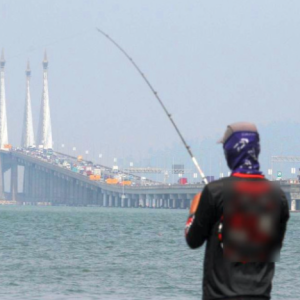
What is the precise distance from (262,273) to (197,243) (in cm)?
39

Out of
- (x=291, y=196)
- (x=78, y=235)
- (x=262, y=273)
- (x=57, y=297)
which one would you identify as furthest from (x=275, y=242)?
(x=291, y=196)

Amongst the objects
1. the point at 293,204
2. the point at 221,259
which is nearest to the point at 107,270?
the point at 221,259

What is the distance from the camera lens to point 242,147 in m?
6.25

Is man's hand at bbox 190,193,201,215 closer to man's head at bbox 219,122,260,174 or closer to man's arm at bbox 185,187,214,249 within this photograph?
man's arm at bbox 185,187,214,249

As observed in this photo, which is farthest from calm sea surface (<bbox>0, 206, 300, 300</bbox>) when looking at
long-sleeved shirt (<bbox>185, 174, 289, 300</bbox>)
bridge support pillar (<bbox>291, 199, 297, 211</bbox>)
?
bridge support pillar (<bbox>291, 199, 297, 211</bbox>)

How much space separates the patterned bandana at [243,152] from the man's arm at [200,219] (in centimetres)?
29

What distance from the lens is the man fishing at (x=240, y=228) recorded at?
6109 mm

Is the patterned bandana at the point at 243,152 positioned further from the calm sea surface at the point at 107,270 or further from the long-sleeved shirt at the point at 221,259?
the calm sea surface at the point at 107,270

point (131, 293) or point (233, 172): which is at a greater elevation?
point (233, 172)

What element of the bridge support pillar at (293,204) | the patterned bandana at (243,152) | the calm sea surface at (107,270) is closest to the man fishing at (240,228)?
the patterned bandana at (243,152)

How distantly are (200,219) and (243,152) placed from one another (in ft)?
1.50

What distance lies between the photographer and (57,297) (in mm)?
26531

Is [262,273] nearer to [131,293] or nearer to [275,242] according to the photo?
[275,242]

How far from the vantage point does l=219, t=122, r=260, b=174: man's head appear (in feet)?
20.5
